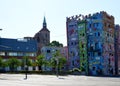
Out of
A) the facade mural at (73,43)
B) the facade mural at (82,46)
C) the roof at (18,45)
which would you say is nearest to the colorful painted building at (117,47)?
the facade mural at (82,46)

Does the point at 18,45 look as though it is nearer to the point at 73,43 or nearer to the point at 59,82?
the point at 73,43

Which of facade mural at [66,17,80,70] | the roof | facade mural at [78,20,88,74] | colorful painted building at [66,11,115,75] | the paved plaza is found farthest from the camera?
the roof

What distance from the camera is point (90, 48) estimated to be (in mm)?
85875

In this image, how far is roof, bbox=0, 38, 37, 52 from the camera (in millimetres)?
117669

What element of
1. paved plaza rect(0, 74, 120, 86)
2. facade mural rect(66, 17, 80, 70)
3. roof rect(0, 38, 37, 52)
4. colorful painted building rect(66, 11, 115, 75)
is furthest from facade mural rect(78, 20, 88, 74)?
paved plaza rect(0, 74, 120, 86)

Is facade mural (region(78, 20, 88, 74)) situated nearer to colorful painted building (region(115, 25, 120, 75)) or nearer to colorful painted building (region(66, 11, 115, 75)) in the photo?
colorful painted building (region(66, 11, 115, 75))

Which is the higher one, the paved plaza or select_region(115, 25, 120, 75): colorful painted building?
select_region(115, 25, 120, 75): colorful painted building

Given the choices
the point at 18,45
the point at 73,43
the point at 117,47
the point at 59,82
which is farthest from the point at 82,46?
the point at 59,82

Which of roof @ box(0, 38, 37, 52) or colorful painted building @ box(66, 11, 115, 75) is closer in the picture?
colorful painted building @ box(66, 11, 115, 75)

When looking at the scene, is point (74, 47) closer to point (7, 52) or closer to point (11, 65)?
point (11, 65)

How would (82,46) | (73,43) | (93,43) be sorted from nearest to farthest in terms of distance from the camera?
(93,43)
(82,46)
(73,43)

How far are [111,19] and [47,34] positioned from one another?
255ft

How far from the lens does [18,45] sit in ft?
398

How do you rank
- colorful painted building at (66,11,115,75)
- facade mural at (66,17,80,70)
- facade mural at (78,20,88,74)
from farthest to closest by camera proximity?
1. facade mural at (66,17,80,70)
2. facade mural at (78,20,88,74)
3. colorful painted building at (66,11,115,75)
